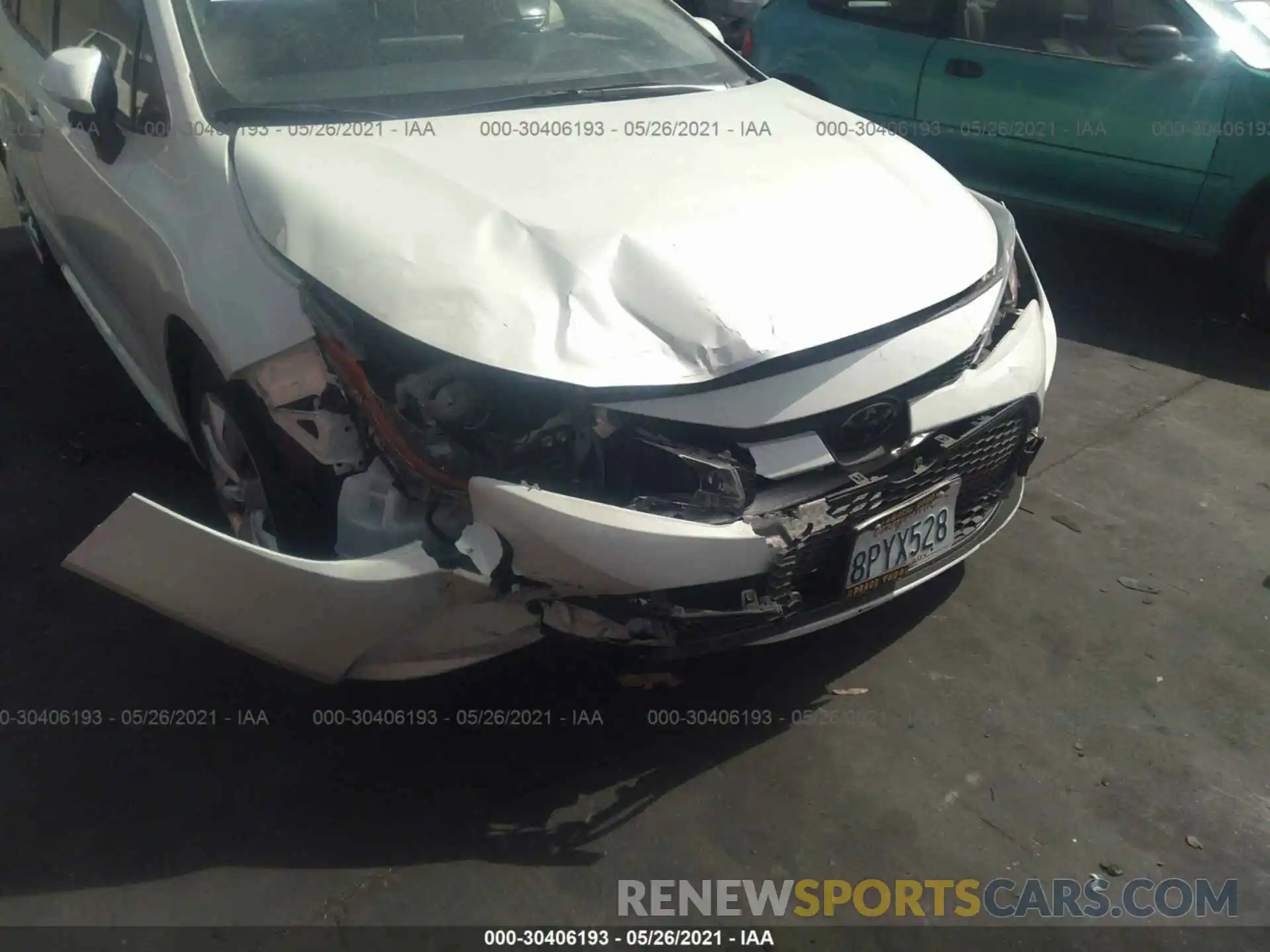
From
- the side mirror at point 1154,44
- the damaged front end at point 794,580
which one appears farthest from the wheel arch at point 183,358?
the side mirror at point 1154,44

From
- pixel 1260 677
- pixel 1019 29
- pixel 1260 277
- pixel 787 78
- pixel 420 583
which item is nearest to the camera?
pixel 420 583

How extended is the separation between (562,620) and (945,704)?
1100 millimetres

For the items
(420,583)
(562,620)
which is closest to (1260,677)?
(562,620)

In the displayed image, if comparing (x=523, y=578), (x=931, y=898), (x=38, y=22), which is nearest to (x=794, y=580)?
(x=523, y=578)

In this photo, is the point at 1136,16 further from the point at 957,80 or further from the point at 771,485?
the point at 771,485

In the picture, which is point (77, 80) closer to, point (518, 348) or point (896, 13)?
point (518, 348)

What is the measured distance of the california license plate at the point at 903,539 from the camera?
2.39m

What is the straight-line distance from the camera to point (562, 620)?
2260mm

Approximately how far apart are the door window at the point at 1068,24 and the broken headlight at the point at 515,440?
382 cm

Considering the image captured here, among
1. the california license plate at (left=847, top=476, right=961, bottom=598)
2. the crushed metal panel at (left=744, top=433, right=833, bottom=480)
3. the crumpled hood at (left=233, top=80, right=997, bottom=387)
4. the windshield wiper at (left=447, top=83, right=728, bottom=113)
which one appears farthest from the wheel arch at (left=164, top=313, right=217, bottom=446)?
the california license plate at (left=847, top=476, right=961, bottom=598)

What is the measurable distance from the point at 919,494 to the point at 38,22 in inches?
147

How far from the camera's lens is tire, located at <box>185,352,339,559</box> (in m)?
2.36

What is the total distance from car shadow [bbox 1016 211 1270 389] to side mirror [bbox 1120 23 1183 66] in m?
0.76

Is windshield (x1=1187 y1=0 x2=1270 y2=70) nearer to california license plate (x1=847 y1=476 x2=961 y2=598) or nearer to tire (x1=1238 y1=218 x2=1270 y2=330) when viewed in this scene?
tire (x1=1238 y1=218 x2=1270 y2=330)
